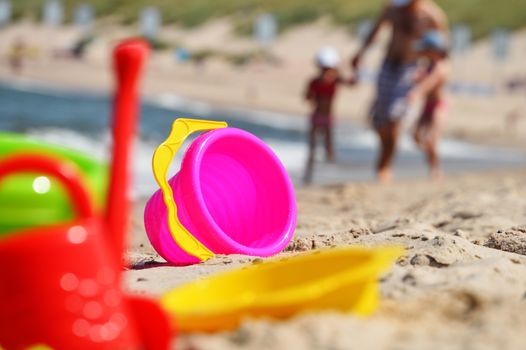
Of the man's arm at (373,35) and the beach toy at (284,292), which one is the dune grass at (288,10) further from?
the beach toy at (284,292)

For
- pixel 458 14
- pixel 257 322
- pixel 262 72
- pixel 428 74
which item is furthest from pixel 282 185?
pixel 458 14

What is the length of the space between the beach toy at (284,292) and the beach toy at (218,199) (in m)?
0.92

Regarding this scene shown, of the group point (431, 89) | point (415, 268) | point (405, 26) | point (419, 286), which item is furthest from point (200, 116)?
point (419, 286)

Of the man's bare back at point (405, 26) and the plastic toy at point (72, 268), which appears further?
the man's bare back at point (405, 26)

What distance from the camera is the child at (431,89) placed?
23.6 feet

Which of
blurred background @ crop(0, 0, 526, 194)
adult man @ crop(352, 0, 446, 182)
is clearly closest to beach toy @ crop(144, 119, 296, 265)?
adult man @ crop(352, 0, 446, 182)

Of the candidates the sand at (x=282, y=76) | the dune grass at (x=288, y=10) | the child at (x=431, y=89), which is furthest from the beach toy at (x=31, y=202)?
the dune grass at (x=288, y=10)

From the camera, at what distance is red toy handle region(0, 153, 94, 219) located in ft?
5.88

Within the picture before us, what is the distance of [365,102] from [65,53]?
41.0 feet

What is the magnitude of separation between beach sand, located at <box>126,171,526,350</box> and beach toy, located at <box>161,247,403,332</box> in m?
0.03

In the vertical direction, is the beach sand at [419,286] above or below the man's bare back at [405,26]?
below

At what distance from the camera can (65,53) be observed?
106 ft

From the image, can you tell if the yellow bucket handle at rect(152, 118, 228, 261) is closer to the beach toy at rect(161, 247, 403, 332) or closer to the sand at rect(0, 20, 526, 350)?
the sand at rect(0, 20, 526, 350)

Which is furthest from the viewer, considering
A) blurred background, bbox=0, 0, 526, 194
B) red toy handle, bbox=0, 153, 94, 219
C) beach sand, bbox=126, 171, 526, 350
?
blurred background, bbox=0, 0, 526, 194
